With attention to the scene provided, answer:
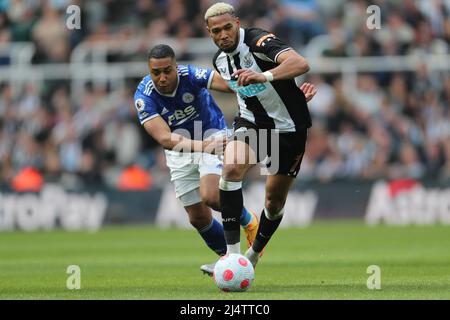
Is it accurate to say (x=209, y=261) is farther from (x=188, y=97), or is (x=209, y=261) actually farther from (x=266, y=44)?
(x=266, y=44)

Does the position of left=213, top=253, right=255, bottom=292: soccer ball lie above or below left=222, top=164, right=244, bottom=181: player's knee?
below

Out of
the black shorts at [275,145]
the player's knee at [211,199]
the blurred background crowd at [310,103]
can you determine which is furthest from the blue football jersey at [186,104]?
the blurred background crowd at [310,103]

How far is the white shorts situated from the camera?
1088cm

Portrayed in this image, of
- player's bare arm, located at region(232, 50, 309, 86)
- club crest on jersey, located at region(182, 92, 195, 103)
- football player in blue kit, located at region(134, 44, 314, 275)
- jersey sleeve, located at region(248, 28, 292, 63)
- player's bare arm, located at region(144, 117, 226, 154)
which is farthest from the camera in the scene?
club crest on jersey, located at region(182, 92, 195, 103)

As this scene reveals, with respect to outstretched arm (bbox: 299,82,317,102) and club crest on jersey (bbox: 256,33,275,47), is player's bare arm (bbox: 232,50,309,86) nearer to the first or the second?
club crest on jersey (bbox: 256,33,275,47)

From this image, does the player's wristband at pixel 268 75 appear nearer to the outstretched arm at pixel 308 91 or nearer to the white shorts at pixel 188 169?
the outstretched arm at pixel 308 91

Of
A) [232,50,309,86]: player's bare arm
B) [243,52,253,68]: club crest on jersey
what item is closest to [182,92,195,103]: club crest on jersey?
[243,52,253,68]: club crest on jersey

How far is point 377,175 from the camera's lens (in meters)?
20.3

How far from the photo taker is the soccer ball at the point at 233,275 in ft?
29.3

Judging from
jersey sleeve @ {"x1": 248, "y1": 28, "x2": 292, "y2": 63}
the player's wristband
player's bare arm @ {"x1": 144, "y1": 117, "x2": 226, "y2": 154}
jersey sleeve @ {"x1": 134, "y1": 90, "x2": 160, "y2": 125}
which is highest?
jersey sleeve @ {"x1": 248, "y1": 28, "x2": 292, "y2": 63}

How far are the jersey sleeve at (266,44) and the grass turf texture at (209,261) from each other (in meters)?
2.08

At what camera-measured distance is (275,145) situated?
32.8 ft

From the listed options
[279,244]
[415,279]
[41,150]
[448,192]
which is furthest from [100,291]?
[41,150]

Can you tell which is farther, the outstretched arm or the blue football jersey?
the blue football jersey
